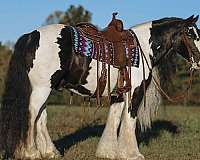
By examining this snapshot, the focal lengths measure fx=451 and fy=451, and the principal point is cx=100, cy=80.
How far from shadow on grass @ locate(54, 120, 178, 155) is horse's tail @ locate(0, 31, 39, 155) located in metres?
1.63

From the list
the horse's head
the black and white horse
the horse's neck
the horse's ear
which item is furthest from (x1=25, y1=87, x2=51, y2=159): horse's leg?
the horse's ear

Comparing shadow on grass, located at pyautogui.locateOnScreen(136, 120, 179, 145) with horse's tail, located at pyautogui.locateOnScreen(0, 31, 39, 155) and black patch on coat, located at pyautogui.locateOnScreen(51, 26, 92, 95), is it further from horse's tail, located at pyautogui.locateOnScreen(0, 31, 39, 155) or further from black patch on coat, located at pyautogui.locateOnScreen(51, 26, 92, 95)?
horse's tail, located at pyautogui.locateOnScreen(0, 31, 39, 155)

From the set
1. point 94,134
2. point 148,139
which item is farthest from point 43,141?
point 94,134

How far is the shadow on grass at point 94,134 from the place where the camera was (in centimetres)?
905

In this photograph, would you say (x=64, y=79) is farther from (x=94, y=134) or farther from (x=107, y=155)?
(x=94, y=134)

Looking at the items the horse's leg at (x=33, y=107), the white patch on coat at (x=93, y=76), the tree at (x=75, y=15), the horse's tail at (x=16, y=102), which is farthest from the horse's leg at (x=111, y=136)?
the tree at (x=75, y=15)

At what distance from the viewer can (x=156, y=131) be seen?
1145 cm

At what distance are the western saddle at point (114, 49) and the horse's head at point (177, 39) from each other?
0.49 m

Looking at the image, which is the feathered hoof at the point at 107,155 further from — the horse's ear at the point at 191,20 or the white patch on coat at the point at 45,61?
the horse's ear at the point at 191,20

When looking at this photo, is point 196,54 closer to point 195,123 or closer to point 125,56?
point 125,56

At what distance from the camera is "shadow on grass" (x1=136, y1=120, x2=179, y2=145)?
32.0 ft

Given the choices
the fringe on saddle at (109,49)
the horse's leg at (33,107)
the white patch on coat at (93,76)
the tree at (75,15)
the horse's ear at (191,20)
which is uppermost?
the tree at (75,15)

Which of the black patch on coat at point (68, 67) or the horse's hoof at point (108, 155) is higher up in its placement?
the black patch on coat at point (68, 67)

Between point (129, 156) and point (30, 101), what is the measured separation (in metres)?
1.87
